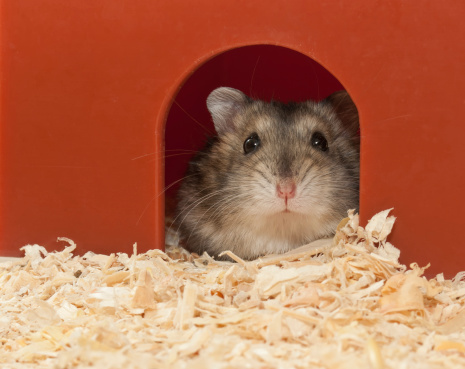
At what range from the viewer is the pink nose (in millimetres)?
3010

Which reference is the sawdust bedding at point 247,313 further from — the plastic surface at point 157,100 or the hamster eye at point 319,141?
the hamster eye at point 319,141

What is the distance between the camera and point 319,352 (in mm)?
2002

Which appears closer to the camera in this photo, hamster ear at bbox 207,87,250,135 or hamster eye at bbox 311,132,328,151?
Result: hamster eye at bbox 311,132,328,151

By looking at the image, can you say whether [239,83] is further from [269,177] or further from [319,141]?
[269,177]

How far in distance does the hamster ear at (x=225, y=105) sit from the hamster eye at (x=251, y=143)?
0.32 metres

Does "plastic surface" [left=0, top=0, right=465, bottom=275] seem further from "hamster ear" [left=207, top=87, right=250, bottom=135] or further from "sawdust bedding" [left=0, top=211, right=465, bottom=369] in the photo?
"hamster ear" [left=207, top=87, right=250, bottom=135]

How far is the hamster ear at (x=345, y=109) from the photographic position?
12.5ft

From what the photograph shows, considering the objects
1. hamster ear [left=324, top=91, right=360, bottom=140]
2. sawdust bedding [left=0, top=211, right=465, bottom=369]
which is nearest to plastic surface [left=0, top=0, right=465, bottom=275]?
sawdust bedding [left=0, top=211, right=465, bottom=369]

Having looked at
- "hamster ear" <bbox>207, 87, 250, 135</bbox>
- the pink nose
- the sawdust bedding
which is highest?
"hamster ear" <bbox>207, 87, 250, 135</bbox>

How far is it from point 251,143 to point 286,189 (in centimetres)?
53

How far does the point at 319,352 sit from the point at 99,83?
1894mm

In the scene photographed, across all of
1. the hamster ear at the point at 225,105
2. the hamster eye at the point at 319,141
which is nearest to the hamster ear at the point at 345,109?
the hamster eye at the point at 319,141

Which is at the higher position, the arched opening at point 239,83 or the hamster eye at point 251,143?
the arched opening at point 239,83

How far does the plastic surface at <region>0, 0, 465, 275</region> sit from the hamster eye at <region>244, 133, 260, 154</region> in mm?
511
